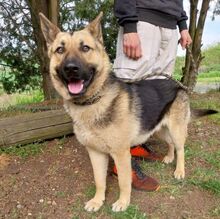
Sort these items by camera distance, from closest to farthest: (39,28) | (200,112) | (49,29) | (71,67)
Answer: (71,67) < (49,29) < (200,112) < (39,28)

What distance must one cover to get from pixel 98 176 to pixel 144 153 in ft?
3.30

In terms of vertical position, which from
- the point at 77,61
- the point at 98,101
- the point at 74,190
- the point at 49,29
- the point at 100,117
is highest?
the point at 49,29

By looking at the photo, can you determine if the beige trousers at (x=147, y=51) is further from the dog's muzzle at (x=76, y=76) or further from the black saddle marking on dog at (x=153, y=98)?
the dog's muzzle at (x=76, y=76)

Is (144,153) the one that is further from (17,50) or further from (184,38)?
(17,50)

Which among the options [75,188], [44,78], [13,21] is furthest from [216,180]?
[13,21]

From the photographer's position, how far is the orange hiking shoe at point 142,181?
13.3 feet

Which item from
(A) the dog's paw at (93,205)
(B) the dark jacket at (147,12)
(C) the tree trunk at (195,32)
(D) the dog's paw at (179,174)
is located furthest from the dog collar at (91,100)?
(C) the tree trunk at (195,32)

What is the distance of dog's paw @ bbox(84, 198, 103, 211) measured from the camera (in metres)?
3.77

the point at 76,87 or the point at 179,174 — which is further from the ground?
the point at 76,87

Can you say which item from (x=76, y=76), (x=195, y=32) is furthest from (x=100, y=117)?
(x=195, y=32)

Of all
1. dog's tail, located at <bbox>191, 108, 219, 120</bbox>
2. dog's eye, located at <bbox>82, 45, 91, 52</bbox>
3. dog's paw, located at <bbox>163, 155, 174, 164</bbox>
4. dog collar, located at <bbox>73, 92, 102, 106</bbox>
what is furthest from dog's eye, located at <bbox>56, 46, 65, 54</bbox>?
dog's tail, located at <bbox>191, 108, 219, 120</bbox>

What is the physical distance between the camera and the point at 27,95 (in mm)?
9695

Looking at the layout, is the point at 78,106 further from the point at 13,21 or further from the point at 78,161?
the point at 13,21

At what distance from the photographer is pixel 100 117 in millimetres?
3615
